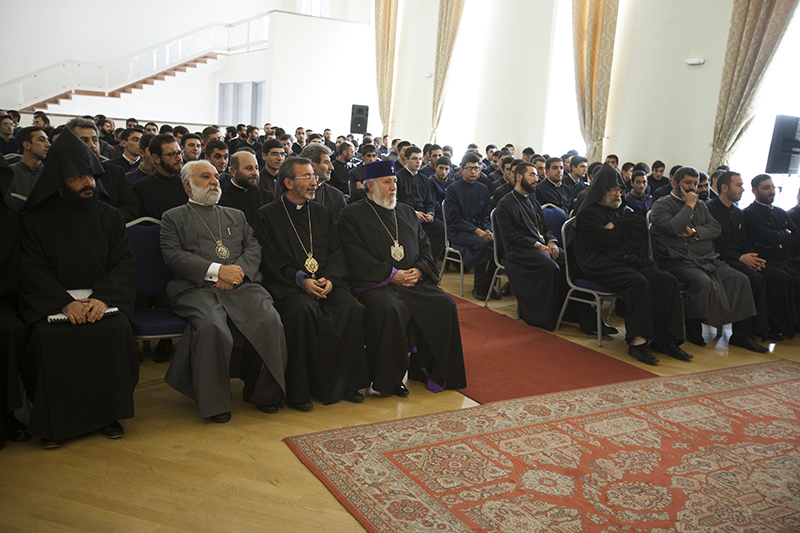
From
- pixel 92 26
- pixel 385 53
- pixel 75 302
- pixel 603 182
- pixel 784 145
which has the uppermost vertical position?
pixel 92 26

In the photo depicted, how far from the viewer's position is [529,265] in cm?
622

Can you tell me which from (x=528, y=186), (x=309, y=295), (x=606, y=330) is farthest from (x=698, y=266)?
(x=309, y=295)

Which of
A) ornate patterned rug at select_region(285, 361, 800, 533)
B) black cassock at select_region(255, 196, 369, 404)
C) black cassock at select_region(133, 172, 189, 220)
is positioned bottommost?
ornate patterned rug at select_region(285, 361, 800, 533)

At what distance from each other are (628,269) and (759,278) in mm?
1589

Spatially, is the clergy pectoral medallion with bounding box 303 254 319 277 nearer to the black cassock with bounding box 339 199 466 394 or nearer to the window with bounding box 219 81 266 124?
the black cassock with bounding box 339 199 466 394

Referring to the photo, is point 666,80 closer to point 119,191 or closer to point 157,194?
point 157,194

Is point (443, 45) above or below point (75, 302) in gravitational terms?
above

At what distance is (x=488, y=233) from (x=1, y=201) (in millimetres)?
5095

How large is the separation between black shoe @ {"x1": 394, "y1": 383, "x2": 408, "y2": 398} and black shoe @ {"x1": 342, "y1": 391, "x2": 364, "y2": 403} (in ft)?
0.89

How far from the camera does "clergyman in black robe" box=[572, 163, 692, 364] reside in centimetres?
543

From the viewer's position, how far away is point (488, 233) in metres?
7.39

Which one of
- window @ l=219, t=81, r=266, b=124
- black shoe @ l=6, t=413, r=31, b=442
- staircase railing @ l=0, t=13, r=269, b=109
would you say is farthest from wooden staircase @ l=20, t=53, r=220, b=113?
black shoe @ l=6, t=413, r=31, b=442

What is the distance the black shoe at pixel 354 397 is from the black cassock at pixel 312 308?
0.03m

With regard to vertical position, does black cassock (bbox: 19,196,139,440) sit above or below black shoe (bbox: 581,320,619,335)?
above
